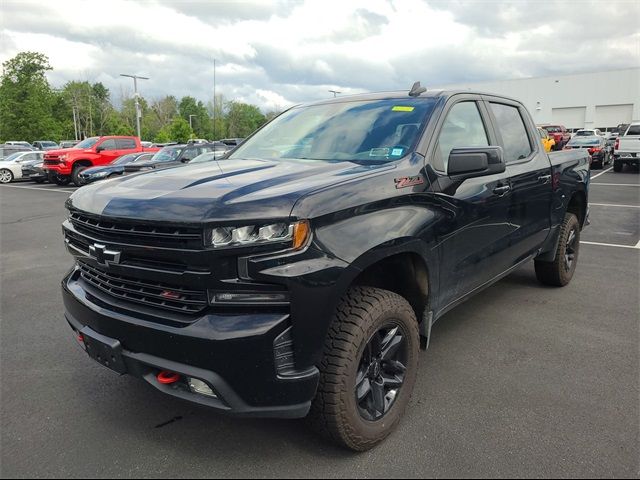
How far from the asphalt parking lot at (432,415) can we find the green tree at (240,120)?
86220 mm

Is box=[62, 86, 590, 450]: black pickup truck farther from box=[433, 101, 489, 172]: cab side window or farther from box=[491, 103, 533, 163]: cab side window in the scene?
box=[491, 103, 533, 163]: cab side window

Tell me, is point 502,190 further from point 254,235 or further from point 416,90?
point 254,235

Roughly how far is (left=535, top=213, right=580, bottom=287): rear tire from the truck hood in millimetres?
3031

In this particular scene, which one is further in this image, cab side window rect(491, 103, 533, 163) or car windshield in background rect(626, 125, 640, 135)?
car windshield in background rect(626, 125, 640, 135)

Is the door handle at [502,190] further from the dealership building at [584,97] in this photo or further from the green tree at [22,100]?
the green tree at [22,100]

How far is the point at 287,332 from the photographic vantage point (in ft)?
6.84

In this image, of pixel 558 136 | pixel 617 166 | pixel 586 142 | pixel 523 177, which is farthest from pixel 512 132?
pixel 558 136

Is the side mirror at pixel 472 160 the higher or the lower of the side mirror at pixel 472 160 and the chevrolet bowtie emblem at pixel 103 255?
the higher

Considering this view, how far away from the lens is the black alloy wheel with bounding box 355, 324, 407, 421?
2.50m

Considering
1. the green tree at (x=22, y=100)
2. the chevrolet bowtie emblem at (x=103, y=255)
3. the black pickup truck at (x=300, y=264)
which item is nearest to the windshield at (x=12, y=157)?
the black pickup truck at (x=300, y=264)

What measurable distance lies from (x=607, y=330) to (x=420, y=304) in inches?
85.1

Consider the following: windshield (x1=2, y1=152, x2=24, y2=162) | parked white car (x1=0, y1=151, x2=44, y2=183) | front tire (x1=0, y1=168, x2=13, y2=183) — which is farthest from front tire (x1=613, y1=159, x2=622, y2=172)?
windshield (x1=2, y1=152, x2=24, y2=162)

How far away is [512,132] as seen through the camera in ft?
13.7

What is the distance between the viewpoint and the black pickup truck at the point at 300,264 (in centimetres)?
207
